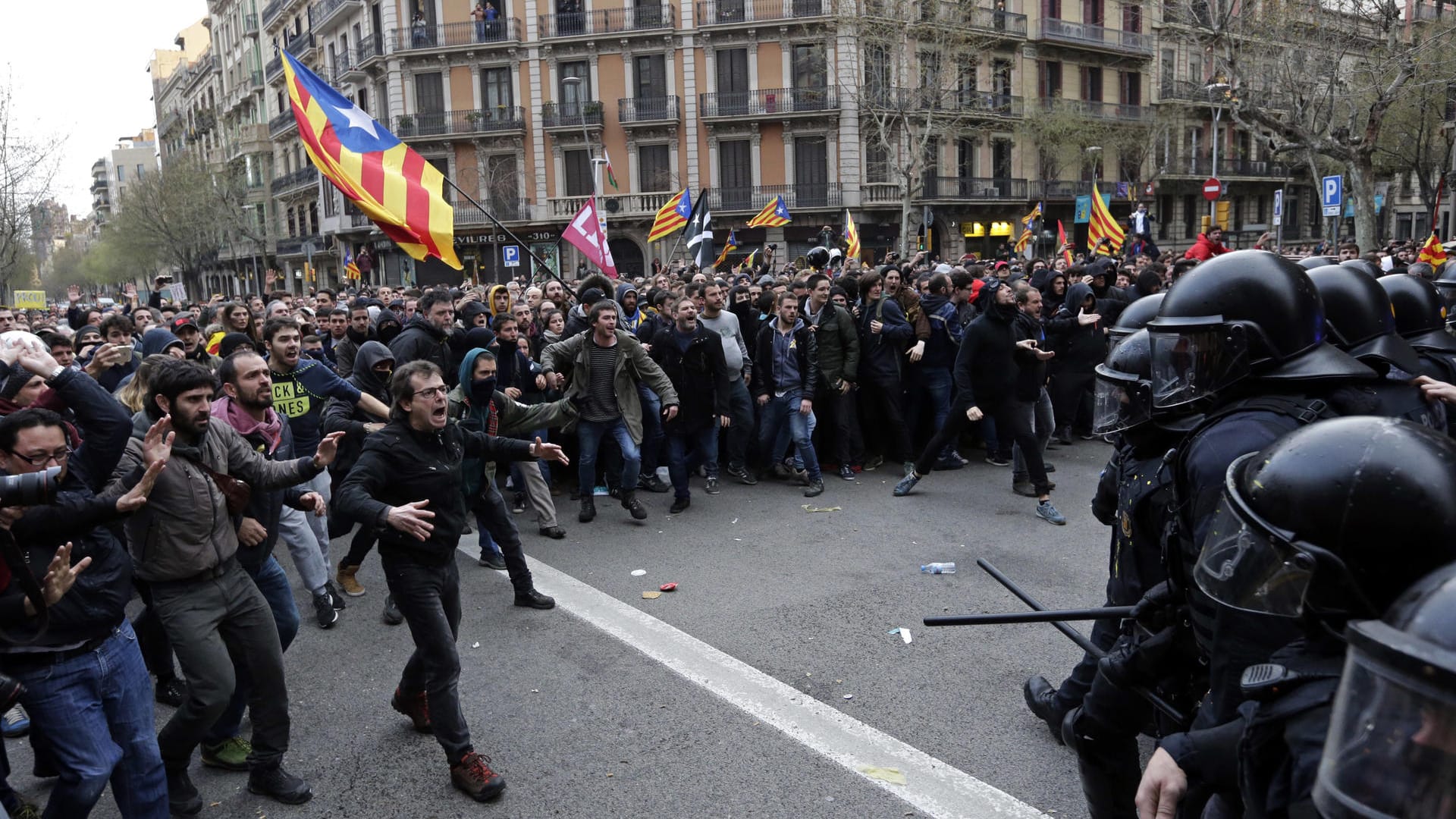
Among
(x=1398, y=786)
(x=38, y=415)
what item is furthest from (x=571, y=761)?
(x=1398, y=786)

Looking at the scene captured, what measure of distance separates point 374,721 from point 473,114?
116 ft

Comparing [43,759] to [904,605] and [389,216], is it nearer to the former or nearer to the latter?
[904,605]

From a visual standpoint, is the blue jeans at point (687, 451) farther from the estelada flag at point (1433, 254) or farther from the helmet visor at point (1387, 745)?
the estelada flag at point (1433, 254)

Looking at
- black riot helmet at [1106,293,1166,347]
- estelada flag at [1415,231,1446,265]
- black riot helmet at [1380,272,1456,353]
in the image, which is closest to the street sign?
estelada flag at [1415,231,1446,265]

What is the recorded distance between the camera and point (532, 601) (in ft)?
19.5

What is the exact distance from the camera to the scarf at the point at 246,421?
15.5ft

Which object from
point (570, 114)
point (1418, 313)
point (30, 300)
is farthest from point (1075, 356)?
point (570, 114)

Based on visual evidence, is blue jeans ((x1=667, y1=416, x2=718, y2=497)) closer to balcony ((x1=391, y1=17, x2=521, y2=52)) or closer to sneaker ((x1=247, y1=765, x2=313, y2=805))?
sneaker ((x1=247, y1=765, x2=313, y2=805))

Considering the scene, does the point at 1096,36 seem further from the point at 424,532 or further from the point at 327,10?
the point at 424,532

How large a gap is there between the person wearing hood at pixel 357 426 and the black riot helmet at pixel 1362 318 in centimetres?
444

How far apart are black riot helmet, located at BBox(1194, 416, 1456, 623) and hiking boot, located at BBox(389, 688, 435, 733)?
11.8 feet

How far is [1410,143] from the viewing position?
109 ft

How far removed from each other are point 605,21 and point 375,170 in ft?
100

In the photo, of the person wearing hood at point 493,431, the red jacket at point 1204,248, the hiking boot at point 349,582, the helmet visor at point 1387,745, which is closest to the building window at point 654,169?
the red jacket at point 1204,248
